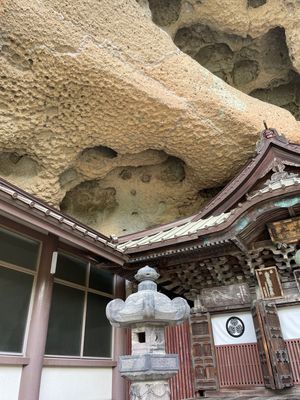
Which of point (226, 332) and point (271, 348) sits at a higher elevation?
point (226, 332)

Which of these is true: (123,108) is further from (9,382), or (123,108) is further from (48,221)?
(9,382)

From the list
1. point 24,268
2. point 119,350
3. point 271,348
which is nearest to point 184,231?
point 271,348

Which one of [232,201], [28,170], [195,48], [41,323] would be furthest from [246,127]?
[41,323]

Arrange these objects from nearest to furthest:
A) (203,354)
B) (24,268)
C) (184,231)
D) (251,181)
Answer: (24,268)
(203,354)
(184,231)
(251,181)

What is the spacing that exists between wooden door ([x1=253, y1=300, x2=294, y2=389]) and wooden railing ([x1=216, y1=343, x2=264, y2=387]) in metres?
0.28

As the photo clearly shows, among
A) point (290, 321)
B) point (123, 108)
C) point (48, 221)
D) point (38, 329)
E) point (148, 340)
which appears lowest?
point (148, 340)

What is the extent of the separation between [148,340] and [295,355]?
3.31 metres

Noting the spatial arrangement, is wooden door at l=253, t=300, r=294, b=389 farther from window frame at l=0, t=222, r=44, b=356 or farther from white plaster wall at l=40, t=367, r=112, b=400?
window frame at l=0, t=222, r=44, b=356

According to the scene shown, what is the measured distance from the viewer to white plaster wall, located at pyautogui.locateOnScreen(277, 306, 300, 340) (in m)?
5.66

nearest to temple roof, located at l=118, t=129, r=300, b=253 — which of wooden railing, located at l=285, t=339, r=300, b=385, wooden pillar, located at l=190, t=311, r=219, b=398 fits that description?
wooden pillar, located at l=190, t=311, r=219, b=398

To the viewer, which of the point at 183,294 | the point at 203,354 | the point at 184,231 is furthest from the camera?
the point at 183,294

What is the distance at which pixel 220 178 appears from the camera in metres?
8.65

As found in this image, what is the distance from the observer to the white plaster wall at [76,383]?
16.2 feet

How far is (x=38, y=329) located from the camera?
4852 mm
